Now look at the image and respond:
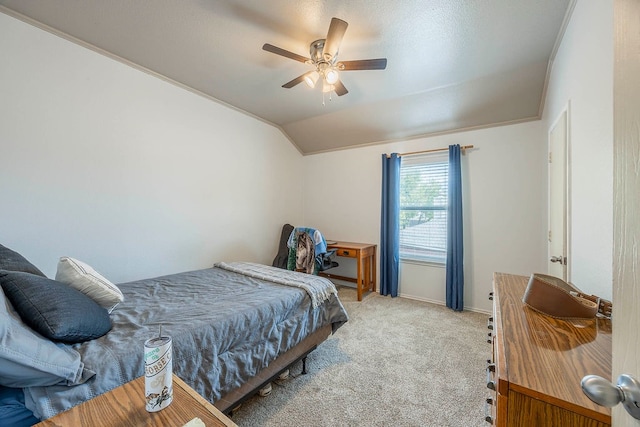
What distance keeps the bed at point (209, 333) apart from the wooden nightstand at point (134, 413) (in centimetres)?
29

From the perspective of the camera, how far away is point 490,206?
3174 mm

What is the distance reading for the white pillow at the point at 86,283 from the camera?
140cm

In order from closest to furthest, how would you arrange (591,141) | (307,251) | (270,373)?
1. (591,141)
2. (270,373)
3. (307,251)

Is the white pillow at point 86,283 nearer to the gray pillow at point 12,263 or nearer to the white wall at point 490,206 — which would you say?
the gray pillow at point 12,263

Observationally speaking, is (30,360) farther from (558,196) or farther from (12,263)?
(558,196)

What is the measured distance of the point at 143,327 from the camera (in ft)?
4.50

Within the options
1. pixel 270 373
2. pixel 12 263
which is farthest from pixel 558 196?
pixel 12 263

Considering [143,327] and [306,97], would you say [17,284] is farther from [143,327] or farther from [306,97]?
[306,97]

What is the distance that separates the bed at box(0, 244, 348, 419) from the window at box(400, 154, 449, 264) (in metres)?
1.99

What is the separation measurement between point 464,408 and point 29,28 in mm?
4228

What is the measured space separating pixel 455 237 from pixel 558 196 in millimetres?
1319

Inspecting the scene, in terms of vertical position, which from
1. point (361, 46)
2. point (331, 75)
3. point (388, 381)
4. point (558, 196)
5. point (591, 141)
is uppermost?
point (361, 46)

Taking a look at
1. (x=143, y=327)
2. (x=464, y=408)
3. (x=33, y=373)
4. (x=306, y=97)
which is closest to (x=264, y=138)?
(x=306, y=97)

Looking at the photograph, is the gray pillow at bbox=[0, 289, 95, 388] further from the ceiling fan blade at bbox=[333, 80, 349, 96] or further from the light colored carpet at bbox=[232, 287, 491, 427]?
the ceiling fan blade at bbox=[333, 80, 349, 96]
